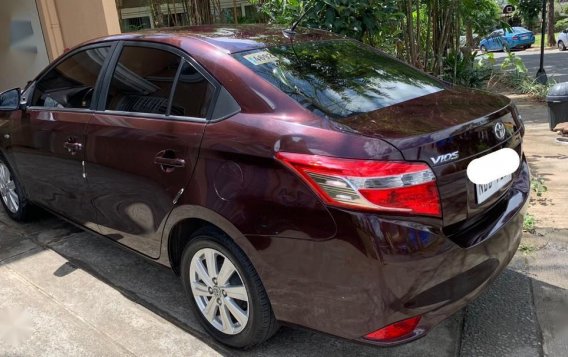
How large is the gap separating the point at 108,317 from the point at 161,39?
1687mm

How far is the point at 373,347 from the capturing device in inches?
88.0

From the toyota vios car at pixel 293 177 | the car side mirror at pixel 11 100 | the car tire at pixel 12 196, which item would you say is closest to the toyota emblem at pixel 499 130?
the toyota vios car at pixel 293 177

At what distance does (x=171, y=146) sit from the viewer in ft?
9.09

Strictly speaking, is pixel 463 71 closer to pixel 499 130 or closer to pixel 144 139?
pixel 499 130

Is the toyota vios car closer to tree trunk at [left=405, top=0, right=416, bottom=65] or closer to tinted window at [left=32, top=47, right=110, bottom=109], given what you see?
tinted window at [left=32, top=47, right=110, bottom=109]

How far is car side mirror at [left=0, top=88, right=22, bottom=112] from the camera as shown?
162 inches

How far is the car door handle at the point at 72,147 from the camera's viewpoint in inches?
134

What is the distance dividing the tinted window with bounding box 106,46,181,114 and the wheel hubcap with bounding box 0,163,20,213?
5.86ft

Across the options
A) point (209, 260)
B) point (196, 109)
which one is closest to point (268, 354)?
point (209, 260)

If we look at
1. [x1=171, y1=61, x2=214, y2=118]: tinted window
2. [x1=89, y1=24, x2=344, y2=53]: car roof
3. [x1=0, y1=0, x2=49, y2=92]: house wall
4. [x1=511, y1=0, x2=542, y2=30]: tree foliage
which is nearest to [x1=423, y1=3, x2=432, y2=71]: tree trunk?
[x1=89, y1=24, x2=344, y2=53]: car roof

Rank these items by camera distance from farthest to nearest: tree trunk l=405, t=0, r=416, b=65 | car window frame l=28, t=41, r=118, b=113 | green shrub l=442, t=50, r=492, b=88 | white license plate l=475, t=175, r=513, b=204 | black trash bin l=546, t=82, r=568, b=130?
green shrub l=442, t=50, r=492, b=88 < black trash bin l=546, t=82, r=568, b=130 < tree trunk l=405, t=0, r=416, b=65 < car window frame l=28, t=41, r=118, b=113 < white license plate l=475, t=175, r=513, b=204

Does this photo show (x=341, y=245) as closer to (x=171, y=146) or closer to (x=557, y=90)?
(x=171, y=146)

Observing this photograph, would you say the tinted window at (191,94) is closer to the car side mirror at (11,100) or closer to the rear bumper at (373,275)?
the rear bumper at (373,275)

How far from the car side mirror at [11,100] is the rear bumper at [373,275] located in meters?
2.80
